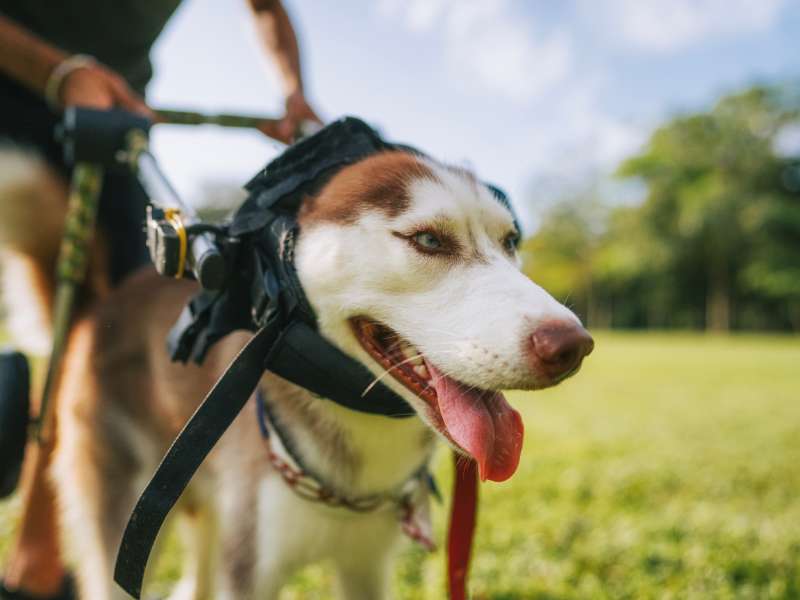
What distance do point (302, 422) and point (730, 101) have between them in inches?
1726

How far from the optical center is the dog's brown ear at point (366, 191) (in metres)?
1.50

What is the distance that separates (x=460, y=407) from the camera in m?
1.34

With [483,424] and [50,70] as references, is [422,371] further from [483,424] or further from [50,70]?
[50,70]

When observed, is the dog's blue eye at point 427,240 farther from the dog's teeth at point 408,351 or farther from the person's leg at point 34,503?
the person's leg at point 34,503

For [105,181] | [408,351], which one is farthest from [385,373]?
[105,181]

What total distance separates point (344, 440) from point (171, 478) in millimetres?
496

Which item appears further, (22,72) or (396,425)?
(22,72)

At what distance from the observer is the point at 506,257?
1560 mm

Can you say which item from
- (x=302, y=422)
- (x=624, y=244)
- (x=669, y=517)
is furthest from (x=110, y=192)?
(x=624, y=244)

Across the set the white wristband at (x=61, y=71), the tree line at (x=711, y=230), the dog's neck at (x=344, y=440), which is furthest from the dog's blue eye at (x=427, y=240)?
the tree line at (x=711, y=230)

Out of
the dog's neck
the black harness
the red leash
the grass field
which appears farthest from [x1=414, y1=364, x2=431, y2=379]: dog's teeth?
the grass field

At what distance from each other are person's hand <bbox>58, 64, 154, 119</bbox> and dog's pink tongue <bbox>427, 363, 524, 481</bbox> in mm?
1321

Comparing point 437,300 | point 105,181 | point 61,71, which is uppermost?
point 61,71

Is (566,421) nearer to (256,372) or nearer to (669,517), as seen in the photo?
(669,517)
